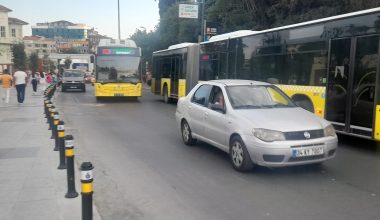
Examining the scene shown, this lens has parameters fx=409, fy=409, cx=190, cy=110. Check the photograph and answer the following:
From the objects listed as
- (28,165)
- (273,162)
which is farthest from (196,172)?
(28,165)

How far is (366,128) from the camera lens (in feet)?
28.2

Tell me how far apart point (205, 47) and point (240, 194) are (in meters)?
12.3

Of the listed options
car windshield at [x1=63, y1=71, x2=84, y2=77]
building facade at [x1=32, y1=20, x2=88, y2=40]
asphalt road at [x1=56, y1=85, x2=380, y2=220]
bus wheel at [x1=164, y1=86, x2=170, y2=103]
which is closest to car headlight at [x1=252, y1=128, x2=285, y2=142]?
asphalt road at [x1=56, y1=85, x2=380, y2=220]

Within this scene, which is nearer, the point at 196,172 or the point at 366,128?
the point at 196,172

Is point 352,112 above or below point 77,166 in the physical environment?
above

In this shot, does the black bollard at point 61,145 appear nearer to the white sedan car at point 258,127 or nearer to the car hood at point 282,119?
the white sedan car at point 258,127

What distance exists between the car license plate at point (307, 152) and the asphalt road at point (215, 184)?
40 cm

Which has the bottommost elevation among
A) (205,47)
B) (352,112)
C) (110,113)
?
(110,113)

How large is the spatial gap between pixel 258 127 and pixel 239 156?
0.67 metres


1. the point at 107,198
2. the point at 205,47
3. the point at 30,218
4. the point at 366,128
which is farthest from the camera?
the point at 205,47

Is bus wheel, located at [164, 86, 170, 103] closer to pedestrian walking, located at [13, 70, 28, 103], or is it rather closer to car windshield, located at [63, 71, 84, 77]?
pedestrian walking, located at [13, 70, 28, 103]

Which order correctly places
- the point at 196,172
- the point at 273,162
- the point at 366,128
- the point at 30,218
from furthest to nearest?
the point at 366,128, the point at 196,172, the point at 273,162, the point at 30,218

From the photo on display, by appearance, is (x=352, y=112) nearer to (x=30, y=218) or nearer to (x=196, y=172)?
(x=196, y=172)

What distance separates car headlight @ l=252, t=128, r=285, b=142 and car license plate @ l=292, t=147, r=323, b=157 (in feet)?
0.95
